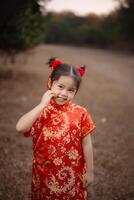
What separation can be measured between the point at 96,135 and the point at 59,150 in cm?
457

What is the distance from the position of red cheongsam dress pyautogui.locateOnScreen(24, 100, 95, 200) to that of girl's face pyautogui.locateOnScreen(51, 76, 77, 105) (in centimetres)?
6

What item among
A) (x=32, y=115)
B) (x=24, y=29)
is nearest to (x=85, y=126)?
(x=32, y=115)

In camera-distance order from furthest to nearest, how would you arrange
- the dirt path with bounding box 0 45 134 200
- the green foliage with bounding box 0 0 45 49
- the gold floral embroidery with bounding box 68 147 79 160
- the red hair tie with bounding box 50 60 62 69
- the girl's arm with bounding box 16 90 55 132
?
the green foliage with bounding box 0 0 45 49
the dirt path with bounding box 0 45 134 200
the red hair tie with bounding box 50 60 62 69
the gold floral embroidery with bounding box 68 147 79 160
the girl's arm with bounding box 16 90 55 132

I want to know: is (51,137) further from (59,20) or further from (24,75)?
(59,20)

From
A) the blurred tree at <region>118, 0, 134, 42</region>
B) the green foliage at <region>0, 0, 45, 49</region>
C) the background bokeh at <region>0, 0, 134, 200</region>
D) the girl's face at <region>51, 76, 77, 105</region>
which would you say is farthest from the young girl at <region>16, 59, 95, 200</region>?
the blurred tree at <region>118, 0, 134, 42</region>

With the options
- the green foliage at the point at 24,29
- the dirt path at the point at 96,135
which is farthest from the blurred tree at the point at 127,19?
the green foliage at the point at 24,29

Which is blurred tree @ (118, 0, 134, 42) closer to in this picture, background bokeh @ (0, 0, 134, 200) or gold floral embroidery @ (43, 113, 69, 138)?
background bokeh @ (0, 0, 134, 200)

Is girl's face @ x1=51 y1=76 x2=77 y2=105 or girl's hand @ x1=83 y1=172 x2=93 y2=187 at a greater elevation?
girl's face @ x1=51 y1=76 x2=77 y2=105

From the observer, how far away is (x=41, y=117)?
286 centimetres

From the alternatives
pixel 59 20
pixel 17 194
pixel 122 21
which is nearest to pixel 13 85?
pixel 17 194

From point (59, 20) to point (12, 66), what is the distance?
90.9ft

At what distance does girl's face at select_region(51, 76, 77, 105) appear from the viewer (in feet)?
9.14

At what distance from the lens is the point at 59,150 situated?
278 centimetres

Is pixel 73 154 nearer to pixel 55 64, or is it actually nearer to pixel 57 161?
pixel 57 161
